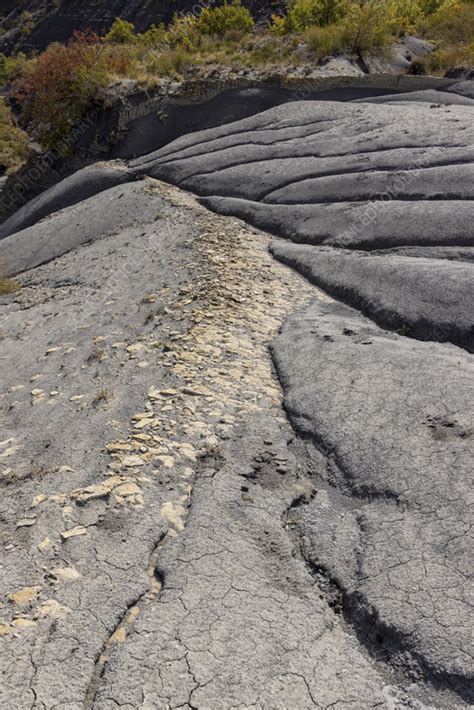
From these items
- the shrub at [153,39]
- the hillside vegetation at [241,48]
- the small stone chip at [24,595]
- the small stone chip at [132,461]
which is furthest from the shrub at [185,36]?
the small stone chip at [24,595]

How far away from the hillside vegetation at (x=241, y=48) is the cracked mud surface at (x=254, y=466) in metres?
8.28

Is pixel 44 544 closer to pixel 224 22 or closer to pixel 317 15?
pixel 317 15

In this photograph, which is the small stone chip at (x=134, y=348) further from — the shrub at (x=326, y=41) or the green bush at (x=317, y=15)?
the green bush at (x=317, y=15)

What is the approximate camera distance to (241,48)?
19.1 m

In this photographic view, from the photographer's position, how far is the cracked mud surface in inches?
119

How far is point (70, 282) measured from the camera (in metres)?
10.5

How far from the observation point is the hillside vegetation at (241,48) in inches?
647

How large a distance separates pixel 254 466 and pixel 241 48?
18616mm

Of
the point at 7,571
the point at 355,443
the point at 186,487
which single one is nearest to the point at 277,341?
the point at 355,443

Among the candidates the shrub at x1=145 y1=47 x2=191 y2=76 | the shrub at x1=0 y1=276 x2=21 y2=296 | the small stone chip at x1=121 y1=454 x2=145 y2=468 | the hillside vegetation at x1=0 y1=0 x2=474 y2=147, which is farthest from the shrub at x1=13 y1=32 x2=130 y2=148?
the small stone chip at x1=121 y1=454 x2=145 y2=468

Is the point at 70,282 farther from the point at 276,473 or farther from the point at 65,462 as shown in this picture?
the point at 276,473

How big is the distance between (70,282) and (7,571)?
7618 millimetres

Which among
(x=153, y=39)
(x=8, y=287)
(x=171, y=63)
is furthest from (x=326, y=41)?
(x=153, y=39)

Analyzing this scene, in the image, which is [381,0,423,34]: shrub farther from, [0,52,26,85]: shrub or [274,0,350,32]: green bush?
[0,52,26,85]: shrub
